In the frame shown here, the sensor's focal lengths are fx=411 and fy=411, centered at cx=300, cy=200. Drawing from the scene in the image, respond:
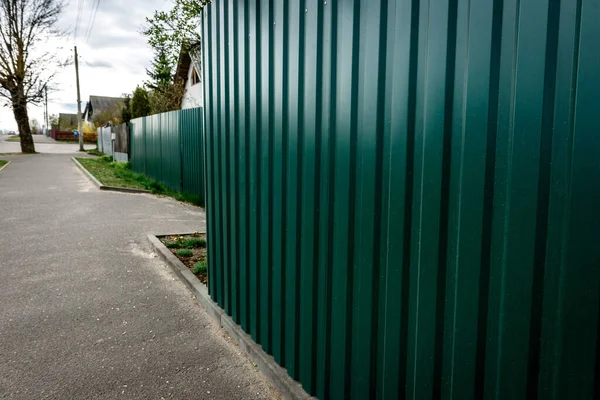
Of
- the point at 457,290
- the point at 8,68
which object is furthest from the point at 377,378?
the point at 8,68

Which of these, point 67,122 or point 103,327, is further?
point 67,122

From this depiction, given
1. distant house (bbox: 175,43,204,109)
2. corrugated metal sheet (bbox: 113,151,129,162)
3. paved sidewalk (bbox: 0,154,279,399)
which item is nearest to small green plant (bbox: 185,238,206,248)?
paved sidewalk (bbox: 0,154,279,399)

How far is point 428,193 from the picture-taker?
1.78 meters

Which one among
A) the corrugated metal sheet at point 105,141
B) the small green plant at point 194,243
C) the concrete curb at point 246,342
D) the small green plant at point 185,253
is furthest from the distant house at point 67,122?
the concrete curb at point 246,342

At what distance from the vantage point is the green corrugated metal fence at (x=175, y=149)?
1080 cm

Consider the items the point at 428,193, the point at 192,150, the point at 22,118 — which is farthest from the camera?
the point at 22,118

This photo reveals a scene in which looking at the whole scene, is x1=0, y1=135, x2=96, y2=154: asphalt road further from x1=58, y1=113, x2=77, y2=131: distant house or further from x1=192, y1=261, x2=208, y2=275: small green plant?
x1=58, y1=113, x2=77, y2=131: distant house

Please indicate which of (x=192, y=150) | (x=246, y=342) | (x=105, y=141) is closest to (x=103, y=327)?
(x=246, y=342)

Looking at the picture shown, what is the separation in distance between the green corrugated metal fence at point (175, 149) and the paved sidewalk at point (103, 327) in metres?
3.58

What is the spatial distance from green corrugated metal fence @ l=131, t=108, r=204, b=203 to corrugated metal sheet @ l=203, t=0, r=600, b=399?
6541mm

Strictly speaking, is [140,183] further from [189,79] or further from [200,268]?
[189,79]

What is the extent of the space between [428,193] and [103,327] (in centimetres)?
336

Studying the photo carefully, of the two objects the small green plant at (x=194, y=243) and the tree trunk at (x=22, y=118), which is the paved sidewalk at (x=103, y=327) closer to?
the small green plant at (x=194, y=243)

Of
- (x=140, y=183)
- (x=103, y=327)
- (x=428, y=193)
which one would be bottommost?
(x=103, y=327)
